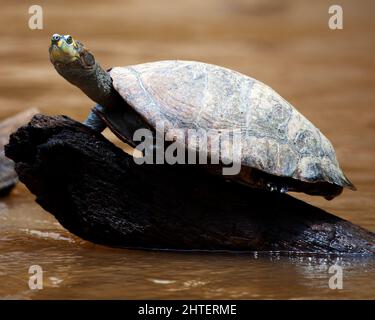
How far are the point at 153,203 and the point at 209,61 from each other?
7546mm

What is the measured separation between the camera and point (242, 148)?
5.23 meters

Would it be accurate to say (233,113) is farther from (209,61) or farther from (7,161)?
(209,61)

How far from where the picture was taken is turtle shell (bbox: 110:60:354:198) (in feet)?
17.2

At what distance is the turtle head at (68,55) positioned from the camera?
511 centimetres

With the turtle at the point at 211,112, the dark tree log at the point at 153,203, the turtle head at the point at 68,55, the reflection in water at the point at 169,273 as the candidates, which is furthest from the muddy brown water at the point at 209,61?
the turtle head at the point at 68,55

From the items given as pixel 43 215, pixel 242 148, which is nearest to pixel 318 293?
pixel 242 148

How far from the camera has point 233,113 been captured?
5.32m
